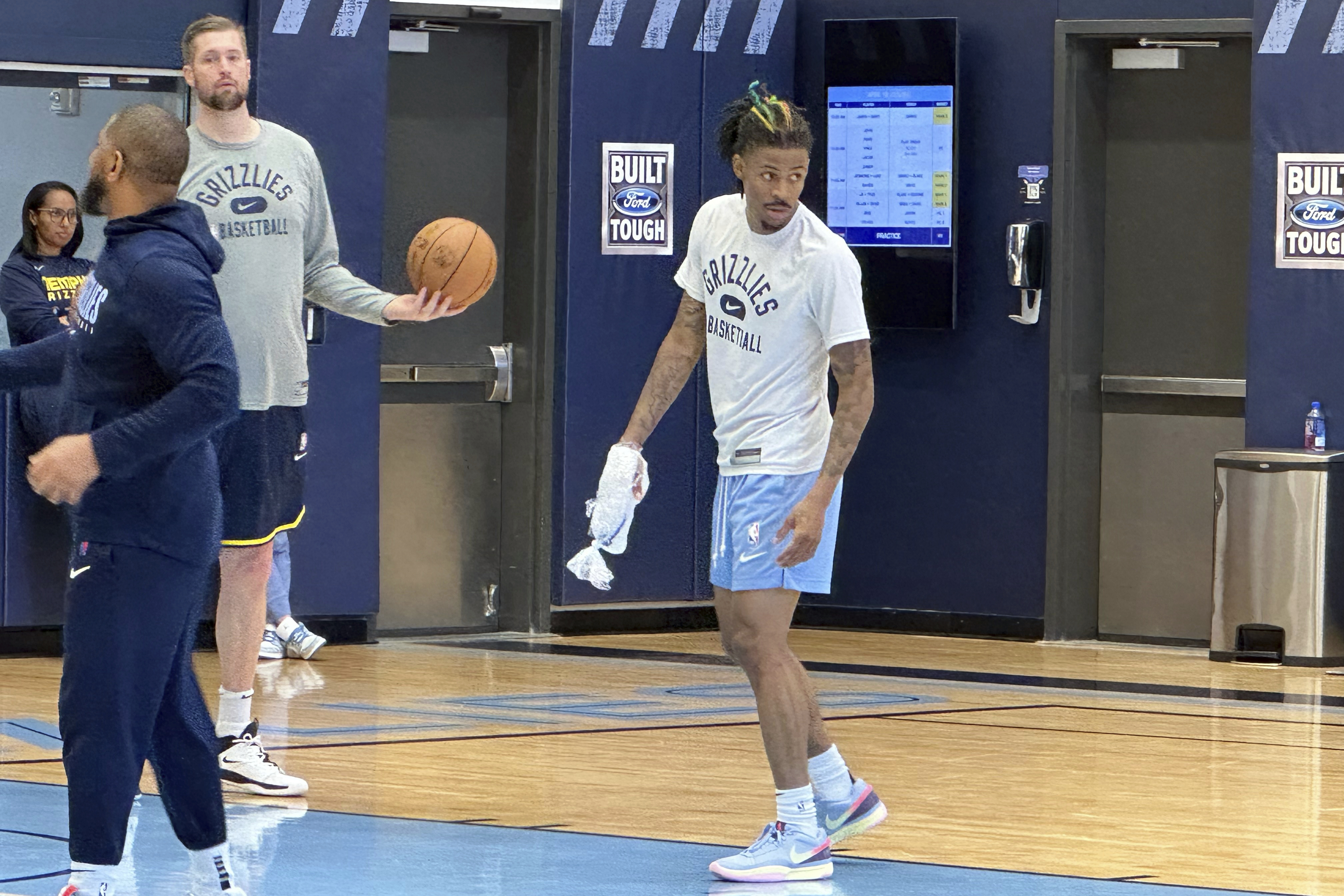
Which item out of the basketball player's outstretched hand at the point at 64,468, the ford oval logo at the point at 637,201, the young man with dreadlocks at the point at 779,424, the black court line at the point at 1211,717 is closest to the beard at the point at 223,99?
the young man with dreadlocks at the point at 779,424

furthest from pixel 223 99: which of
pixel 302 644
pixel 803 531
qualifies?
pixel 302 644

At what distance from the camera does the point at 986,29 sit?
11.2 m

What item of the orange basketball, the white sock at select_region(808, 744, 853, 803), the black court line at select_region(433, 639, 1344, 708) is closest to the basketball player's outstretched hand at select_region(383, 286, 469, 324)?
the orange basketball

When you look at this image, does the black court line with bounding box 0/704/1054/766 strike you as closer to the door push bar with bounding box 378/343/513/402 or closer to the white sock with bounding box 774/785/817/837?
the white sock with bounding box 774/785/817/837

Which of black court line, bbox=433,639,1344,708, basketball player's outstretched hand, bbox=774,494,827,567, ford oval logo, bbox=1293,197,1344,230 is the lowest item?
black court line, bbox=433,639,1344,708

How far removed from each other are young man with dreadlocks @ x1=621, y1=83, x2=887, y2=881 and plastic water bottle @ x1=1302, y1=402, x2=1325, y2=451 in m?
5.22

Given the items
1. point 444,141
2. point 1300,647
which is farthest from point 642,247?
point 1300,647

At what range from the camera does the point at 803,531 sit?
5477 millimetres

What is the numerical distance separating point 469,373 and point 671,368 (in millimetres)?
5186

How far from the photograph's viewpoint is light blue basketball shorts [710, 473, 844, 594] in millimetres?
5551

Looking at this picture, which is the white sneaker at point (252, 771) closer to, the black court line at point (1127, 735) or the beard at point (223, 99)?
the beard at point (223, 99)

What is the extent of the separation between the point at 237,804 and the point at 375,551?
13.6ft

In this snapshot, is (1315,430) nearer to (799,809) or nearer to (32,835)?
(799,809)

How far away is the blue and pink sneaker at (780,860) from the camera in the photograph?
545 cm
